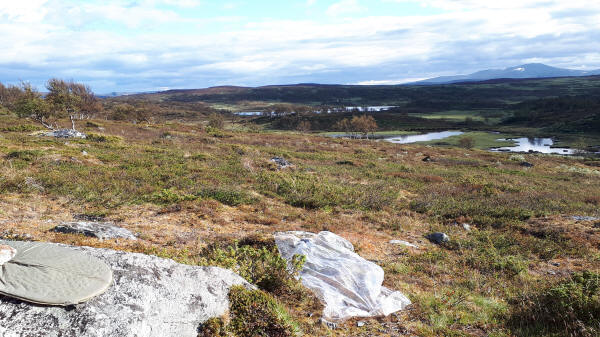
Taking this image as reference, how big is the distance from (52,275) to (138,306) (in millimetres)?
1044

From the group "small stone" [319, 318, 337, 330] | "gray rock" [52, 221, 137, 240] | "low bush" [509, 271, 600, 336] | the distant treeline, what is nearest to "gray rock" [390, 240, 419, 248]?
"low bush" [509, 271, 600, 336]

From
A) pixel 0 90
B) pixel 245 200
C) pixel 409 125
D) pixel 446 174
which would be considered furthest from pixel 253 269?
pixel 409 125

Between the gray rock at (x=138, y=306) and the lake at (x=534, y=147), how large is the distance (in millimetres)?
92907

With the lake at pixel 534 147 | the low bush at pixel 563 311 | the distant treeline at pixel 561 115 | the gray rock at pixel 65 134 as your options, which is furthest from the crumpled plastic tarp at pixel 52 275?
the distant treeline at pixel 561 115

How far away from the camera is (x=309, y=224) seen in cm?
1209

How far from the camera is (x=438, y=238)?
38.2ft

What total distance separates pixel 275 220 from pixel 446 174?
20.7 m

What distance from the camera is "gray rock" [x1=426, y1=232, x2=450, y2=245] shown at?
1151cm

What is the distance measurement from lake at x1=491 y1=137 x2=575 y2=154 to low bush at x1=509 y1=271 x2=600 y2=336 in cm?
8853

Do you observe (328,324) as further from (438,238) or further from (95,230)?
(438,238)

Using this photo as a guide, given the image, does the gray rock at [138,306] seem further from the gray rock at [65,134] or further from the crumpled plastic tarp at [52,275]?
the gray rock at [65,134]

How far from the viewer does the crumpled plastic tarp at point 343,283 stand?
5949 mm

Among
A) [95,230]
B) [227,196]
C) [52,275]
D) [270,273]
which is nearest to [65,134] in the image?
[227,196]

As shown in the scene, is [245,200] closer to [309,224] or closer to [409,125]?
[309,224]
